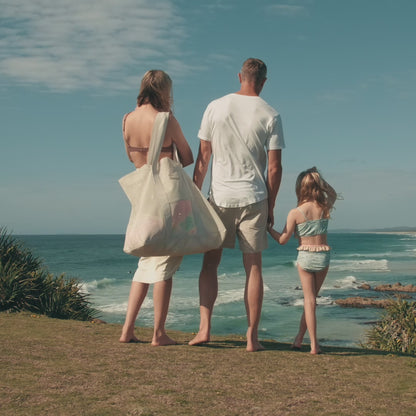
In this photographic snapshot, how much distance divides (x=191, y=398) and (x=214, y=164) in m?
2.05

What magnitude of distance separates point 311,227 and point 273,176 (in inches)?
23.2

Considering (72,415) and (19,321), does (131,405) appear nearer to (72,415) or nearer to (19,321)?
(72,415)

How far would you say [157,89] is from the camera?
4445mm

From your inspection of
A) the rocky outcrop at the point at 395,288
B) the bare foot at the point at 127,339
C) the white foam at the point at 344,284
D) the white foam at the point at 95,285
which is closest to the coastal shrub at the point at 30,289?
the bare foot at the point at 127,339

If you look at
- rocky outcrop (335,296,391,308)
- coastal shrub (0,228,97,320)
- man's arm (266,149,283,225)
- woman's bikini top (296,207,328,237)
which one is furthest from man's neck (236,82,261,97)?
rocky outcrop (335,296,391,308)

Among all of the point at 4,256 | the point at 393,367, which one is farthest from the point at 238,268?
the point at 393,367

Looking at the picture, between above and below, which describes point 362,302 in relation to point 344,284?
below

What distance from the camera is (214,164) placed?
4.66 metres

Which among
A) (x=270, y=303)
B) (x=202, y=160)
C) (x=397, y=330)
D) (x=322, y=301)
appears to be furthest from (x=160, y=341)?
(x=322, y=301)

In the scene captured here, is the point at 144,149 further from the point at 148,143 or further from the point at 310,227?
the point at 310,227

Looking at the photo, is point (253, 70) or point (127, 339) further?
point (127, 339)

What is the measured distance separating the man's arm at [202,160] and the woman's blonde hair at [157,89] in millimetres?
454

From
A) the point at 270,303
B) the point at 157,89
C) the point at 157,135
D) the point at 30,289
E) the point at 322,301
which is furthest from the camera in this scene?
the point at 270,303

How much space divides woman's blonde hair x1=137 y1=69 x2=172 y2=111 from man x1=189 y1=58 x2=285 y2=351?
40 centimetres
